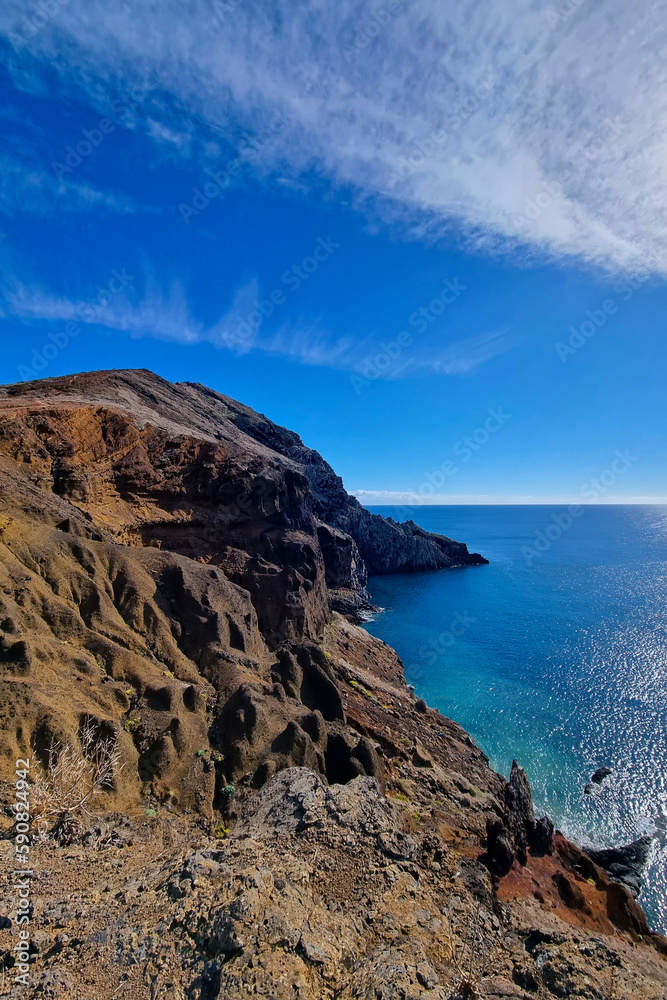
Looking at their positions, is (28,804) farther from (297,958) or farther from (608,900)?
(608,900)

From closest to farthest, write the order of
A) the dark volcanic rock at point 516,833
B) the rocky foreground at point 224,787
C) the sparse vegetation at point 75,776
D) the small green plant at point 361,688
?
the rocky foreground at point 224,787
the sparse vegetation at point 75,776
the dark volcanic rock at point 516,833
the small green plant at point 361,688

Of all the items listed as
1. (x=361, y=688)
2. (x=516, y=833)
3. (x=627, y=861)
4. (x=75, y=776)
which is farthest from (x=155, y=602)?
(x=627, y=861)

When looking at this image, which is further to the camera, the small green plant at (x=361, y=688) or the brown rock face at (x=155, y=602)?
the small green plant at (x=361, y=688)

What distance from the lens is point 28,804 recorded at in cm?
1035

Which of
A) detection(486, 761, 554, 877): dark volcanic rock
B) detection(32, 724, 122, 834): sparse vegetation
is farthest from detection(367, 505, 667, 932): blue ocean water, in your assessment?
detection(32, 724, 122, 834): sparse vegetation

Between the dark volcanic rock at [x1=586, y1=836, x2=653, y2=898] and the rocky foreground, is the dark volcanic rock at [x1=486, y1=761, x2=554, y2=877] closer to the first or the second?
the rocky foreground

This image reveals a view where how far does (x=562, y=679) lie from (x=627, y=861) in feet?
75.1

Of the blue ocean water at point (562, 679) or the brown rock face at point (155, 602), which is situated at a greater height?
the brown rock face at point (155, 602)

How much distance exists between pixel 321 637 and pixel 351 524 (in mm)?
60800

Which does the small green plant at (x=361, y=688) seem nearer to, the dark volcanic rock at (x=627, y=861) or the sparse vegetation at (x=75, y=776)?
the dark volcanic rock at (x=627, y=861)

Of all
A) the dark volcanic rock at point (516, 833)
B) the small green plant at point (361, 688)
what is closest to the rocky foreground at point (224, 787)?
the dark volcanic rock at point (516, 833)

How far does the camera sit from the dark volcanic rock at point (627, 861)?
982 inches

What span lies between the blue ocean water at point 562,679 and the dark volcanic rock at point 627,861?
0.54 m

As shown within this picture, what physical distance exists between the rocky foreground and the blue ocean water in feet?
17.3
